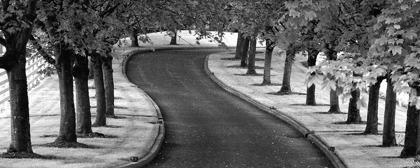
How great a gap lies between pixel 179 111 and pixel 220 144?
34.9ft

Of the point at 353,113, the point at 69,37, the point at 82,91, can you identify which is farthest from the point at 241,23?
the point at 69,37

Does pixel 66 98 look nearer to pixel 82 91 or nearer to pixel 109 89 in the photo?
pixel 82 91

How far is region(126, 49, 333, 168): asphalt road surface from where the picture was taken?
70.1ft

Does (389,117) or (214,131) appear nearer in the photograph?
(389,117)

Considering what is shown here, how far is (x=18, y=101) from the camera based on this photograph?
60.3ft

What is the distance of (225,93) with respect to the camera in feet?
141

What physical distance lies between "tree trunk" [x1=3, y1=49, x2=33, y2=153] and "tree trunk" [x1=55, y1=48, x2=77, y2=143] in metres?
3.03

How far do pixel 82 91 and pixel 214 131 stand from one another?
6.03 meters

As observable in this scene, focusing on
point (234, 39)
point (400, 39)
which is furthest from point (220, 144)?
point (234, 39)

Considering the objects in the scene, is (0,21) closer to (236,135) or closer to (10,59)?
(10,59)

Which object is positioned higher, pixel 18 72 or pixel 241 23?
pixel 241 23

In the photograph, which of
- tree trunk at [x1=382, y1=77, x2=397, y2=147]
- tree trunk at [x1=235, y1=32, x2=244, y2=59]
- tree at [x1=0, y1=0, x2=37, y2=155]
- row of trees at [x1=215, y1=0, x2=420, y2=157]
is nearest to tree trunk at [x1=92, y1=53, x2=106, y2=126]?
row of trees at [x1=215, y1=0, x2=420, y2=157]

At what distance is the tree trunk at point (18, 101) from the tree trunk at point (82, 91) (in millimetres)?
5004

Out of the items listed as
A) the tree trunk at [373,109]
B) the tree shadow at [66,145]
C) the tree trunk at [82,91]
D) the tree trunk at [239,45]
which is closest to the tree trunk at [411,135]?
the tree trunk at [373,109]
